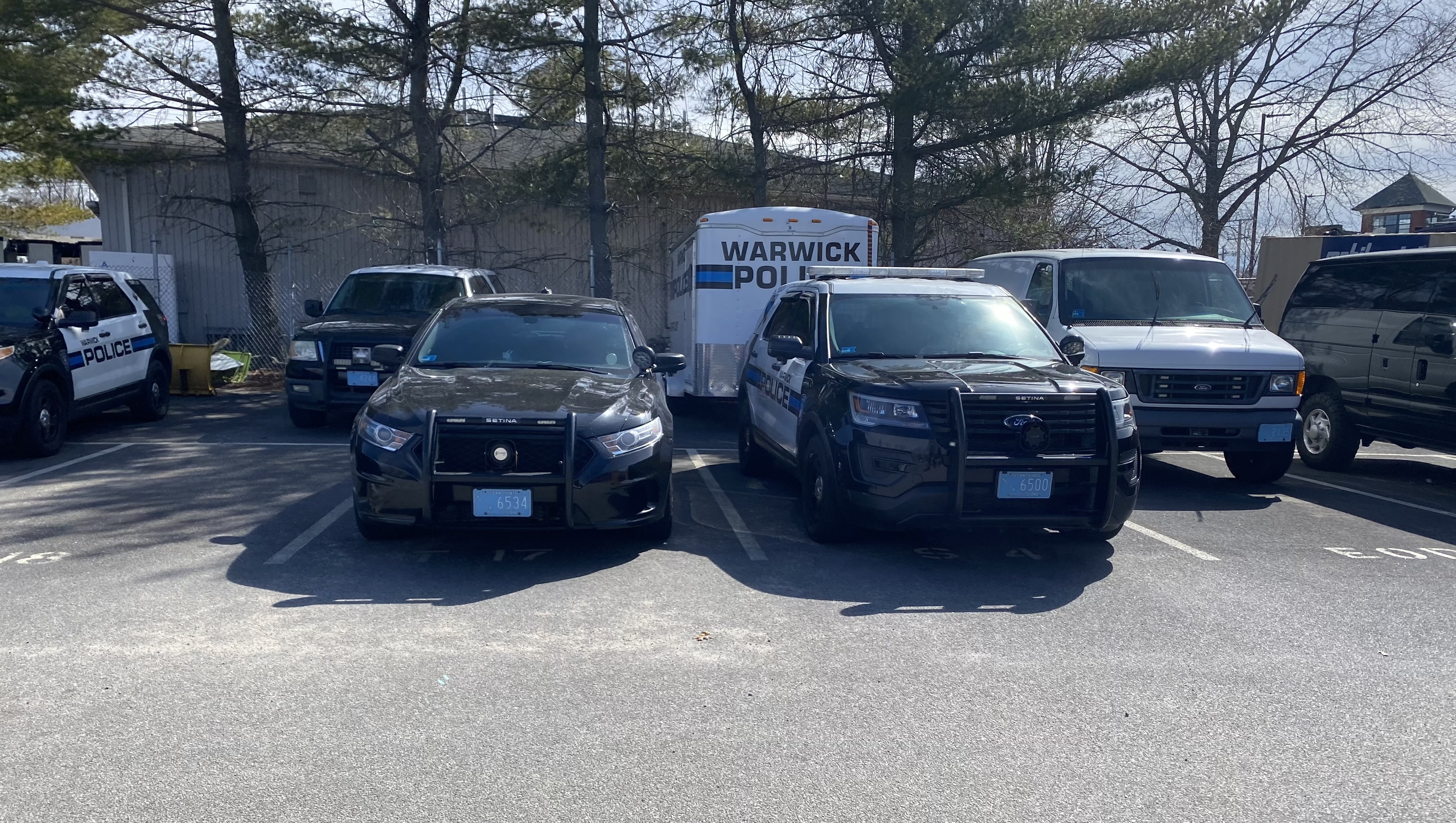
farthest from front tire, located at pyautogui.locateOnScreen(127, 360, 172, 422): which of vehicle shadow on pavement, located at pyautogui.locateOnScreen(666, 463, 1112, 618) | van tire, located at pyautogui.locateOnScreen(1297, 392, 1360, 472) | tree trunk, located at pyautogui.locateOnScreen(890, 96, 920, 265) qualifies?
van tire, located at pyautogui.locateOnScreen(1297, 392, 1360, 472)

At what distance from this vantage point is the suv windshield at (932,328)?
7.93 m

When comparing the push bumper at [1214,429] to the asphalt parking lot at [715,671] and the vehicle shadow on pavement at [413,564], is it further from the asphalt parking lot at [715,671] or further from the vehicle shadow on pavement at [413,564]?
the vehicle shadow on pavement at [413,564]

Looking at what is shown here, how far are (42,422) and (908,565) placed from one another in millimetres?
8222

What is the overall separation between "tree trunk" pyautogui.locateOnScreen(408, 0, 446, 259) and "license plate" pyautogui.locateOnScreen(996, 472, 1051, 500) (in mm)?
13333

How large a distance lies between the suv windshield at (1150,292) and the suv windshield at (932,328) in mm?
2264

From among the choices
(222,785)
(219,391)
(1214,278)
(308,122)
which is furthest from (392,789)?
(308,122)

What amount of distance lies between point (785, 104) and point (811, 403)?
12.5 metres

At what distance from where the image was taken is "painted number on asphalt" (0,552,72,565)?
664cm

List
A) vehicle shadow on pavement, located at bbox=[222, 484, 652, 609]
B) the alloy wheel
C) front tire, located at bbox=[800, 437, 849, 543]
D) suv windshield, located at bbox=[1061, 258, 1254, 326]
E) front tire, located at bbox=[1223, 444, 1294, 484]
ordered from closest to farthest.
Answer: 1. vehicle shadow on pavement, located at bbox=[222, 484, 652, 609]
2. front tire, located at bbox=[800, 437, 849, 543]
3. front tire, located at bbox=[1223, 444, 1294, 484]
4. suv windshield, located at bbox=[1061, 258, 1254, 326]
5. the alloy wheel

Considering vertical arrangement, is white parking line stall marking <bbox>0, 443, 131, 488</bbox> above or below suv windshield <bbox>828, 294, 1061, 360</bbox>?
below

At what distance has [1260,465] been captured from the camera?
995 cm

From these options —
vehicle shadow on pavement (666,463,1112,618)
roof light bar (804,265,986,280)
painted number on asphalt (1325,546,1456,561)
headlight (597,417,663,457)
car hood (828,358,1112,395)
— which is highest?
roof light bar (804,265,986,280)

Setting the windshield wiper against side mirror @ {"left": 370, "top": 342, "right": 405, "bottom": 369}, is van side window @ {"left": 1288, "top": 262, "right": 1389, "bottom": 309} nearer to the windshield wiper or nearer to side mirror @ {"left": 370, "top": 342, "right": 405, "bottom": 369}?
the windshield wiper

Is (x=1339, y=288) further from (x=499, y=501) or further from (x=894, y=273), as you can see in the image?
(x=499, y=501)
